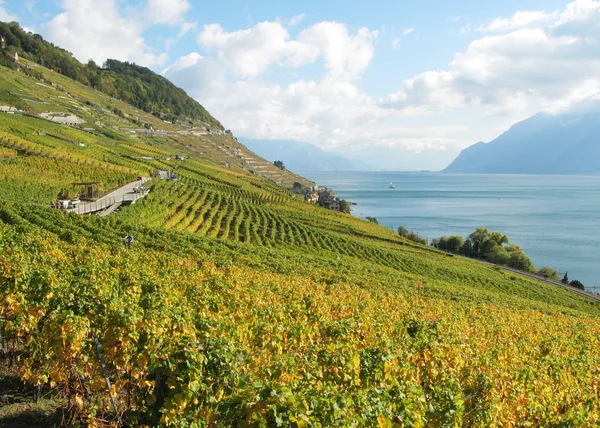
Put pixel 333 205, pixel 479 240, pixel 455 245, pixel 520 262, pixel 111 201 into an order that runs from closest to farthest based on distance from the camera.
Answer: pixel 111 201 < pixel 520 262 < pixel 479 240 < pixel 455 245 < pixel 333 205

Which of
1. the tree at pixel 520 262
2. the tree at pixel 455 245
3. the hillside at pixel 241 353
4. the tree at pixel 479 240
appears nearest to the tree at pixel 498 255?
the tree at pixel 520 262

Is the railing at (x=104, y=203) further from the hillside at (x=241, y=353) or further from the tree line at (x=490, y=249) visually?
the tree line at (x=490, y=249)

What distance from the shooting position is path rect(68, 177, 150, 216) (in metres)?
40.3

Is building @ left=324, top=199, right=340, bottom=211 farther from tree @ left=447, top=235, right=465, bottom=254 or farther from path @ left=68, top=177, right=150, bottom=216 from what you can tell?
path @ left=68, top=177, right=150, bottom=216

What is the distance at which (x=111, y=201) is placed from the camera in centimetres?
4478

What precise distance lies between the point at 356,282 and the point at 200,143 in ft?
493

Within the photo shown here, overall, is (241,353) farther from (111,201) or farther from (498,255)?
(498,255)

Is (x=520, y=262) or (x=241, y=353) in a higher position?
Answer: (x=520, y=262)

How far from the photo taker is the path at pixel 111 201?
132 ft

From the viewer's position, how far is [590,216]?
524 ft

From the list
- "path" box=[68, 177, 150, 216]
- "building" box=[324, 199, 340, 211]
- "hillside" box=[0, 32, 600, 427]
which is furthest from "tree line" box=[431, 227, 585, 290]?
"path" box=[68, 177, 150, 216]

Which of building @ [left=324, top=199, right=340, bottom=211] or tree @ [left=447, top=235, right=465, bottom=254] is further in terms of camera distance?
building @ [left=324, top=199, right=340, bottom=211]

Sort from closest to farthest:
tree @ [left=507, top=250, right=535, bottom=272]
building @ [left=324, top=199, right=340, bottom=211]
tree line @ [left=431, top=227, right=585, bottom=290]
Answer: tree @ [left=507, top=250, right=535, bottom=272] → tree line @ [left=431, top=227, right=585, bottom=290] → building @ [left=324, top=199, right=340, bottom=211]

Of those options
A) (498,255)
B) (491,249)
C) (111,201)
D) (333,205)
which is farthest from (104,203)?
(333,205)
